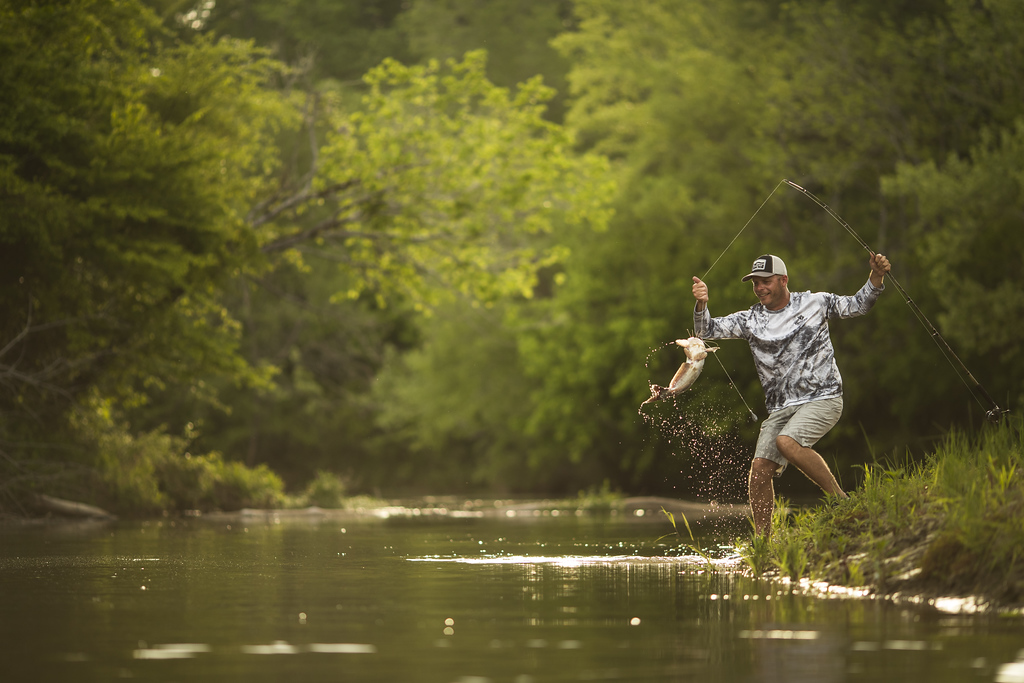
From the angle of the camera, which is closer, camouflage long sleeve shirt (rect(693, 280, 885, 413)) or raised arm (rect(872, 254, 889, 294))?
raised arm (rect(872, 254, 889, 294))

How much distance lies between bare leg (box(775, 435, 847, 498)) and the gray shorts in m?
0.06

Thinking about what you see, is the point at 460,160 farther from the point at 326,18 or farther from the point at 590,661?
the point at 326,18

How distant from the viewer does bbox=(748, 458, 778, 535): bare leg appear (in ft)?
36.2

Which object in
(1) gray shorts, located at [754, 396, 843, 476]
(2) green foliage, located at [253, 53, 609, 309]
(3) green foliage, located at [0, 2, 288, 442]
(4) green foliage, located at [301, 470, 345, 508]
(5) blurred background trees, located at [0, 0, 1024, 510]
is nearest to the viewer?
(1) gray shorts, located at [754, 396, 843, 476]

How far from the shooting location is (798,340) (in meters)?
10.9

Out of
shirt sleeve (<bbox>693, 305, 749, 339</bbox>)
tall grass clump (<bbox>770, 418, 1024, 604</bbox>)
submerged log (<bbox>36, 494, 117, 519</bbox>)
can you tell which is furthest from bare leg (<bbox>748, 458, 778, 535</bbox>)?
submerged log (<bbox>36, 494, 117, 519</bbox>)

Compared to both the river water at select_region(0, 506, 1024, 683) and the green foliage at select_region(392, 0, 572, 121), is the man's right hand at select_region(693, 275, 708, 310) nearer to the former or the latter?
the river water at select_region(0, 506, 1024, 683)

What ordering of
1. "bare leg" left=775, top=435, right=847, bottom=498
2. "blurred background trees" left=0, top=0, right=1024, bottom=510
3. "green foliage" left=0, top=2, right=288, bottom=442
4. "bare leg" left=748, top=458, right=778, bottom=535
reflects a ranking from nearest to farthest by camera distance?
"bare leg" left=775, top=435, right=847, bottom=498 → "bare leg" left=748, top=458, right=778, bottom=535 → "green foliage" left=0, top=2, right=288, bottom=442 → "blurred background trees" left=0, top=0, right=1024, bottom=510

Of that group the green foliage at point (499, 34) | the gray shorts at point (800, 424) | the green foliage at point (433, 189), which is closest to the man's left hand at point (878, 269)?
the gray shorts at point (800, 424)

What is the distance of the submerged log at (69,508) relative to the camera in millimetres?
21047

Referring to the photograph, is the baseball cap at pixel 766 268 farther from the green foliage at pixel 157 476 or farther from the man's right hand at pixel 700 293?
the green foliage at pixel 157 476

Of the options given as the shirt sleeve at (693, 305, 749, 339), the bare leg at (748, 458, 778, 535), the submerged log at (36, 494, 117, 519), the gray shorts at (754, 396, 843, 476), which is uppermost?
the shirt sleeve at (693, 305, 749, 339)

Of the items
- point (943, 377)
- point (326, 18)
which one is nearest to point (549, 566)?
point (943, 377)

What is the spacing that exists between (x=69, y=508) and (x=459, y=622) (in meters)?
14.8
